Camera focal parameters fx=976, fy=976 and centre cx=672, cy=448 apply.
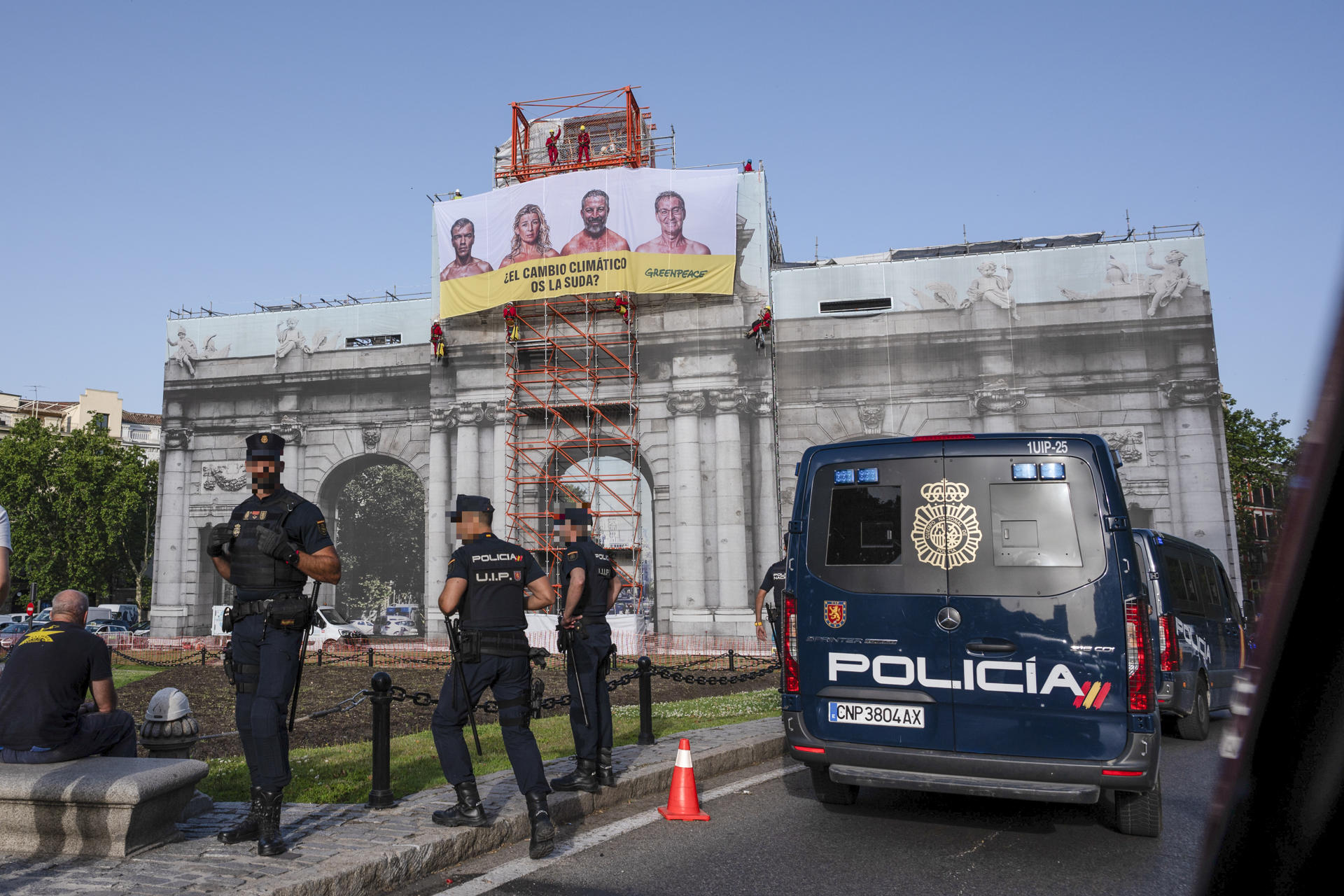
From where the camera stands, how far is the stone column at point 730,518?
24.5 meters

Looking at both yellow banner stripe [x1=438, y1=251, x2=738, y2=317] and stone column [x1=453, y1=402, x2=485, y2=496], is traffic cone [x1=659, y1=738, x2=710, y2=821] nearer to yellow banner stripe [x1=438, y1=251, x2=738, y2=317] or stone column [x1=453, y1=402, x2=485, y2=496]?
yellow banner stripe [x1=438, y1=251, x2=738, y2=317]

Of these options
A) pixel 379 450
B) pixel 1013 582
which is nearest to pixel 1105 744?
pixel 1013 582

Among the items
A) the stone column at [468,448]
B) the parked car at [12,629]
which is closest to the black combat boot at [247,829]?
the stone column at [468,448]

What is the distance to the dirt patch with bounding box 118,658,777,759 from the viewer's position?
10734 mm

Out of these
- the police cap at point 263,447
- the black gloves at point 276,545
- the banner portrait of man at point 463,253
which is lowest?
the black gloves at point 276,545

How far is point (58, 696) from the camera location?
5.03 m

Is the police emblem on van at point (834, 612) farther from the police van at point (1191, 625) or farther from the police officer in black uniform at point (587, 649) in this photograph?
the police van at point (1191, 625)

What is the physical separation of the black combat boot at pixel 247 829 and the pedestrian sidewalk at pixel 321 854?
44 millimetres

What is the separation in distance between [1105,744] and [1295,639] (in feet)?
14.0

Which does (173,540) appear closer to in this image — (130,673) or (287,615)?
(130,673)

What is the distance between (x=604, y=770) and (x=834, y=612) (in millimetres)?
1970

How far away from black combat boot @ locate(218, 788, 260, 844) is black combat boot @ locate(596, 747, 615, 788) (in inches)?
86.8

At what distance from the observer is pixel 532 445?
2698 cm

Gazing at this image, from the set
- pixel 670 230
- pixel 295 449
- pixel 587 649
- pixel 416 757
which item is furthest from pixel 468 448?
pixel 587 649
